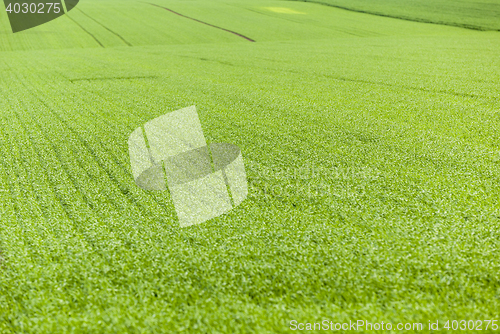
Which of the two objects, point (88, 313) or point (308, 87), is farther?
point (308, 87)

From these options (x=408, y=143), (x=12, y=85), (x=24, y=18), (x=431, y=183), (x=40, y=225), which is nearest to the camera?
(x=40, y=225)

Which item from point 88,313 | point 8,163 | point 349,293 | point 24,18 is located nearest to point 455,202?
point 349,293

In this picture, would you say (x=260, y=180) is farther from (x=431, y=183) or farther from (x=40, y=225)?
(x=40, y=225)

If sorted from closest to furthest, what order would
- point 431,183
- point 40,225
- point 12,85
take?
point 40,225 → point 431,183 → point 12,85

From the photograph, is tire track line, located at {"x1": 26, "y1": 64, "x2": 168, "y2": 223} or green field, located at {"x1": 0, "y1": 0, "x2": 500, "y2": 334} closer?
green field, located at {"x1": 0, "y1": 0, "x2": 500, "y2": 334}

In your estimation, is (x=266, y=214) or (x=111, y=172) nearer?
(x=266, y=214)

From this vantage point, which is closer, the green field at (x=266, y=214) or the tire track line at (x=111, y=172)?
the green field at (x=266, y=214)

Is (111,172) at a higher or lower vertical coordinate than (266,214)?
lower

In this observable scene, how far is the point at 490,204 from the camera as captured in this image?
129 inches

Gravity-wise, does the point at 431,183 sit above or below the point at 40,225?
above

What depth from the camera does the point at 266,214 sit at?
325 cm

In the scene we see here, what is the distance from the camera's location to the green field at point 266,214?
2244 mm

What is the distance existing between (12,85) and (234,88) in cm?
510

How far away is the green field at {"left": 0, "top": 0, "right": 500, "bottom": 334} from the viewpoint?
224 cm
